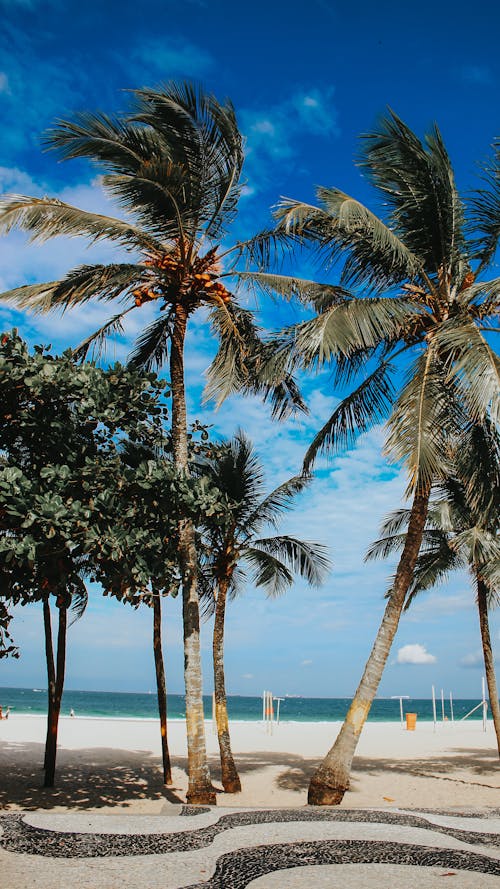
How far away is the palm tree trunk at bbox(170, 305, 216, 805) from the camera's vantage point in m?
9.57

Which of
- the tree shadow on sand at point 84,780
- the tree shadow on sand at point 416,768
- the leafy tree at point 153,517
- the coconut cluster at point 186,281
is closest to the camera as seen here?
the leafy tree at point 153,517

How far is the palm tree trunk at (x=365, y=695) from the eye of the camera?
963 centimetres

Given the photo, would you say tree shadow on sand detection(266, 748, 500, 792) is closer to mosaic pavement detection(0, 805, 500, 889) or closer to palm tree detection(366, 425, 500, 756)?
palm tree detection(366, 425, 500, 756)

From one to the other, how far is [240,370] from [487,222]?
15.1 ft

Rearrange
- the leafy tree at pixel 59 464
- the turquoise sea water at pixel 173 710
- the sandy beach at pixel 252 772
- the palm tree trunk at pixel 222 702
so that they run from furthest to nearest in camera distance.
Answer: the turquoise sea water at pixel 173 710 < the palm tree trunk at pixel 222 702 < the sandy beach at pixel 252 772 < the leafy tree at pixel 59 464

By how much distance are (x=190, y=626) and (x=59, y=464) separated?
3246mm

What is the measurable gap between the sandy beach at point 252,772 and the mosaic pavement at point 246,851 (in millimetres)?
3947

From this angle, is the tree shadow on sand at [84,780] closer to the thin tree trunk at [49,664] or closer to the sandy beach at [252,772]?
the sandy beach at [252,772]

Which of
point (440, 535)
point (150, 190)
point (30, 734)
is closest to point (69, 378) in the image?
point (150, 190)

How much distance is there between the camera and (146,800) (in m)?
11.8

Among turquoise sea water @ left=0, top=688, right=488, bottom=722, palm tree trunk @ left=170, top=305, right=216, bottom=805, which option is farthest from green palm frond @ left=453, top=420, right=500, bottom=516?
turquoise sea water @ left=0, top=688, right=488, bottom=722

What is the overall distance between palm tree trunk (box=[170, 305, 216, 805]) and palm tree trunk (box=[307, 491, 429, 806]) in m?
1.55

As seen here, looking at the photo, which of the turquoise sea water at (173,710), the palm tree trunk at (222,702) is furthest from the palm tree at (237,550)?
the turquoise sea water at (173,710)

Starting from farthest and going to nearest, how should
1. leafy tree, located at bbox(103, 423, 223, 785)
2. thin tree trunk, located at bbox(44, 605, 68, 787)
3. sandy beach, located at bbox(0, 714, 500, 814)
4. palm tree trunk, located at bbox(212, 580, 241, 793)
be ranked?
1. palm tree trunk, located at bbox(212, 580, 241, 793)
2. thin tree trunk, located at bbox(44, 605, 68, 787)
3. sandy beach, located at bbox(0, 714, 500, 814)
4. leafy tree, located at bbox(103, 423, 223, 785)
